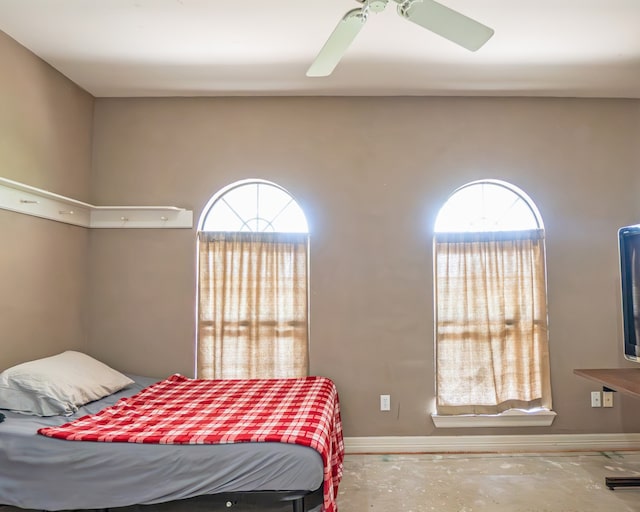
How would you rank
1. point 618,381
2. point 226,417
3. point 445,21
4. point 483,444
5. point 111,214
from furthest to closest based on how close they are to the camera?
point 111,214
point 483,444
point 618,381
point 226,417
point 445,21

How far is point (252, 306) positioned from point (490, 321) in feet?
5.99

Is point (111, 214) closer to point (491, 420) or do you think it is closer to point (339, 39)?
point (339, 39)

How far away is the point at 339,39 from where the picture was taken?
6.69ft

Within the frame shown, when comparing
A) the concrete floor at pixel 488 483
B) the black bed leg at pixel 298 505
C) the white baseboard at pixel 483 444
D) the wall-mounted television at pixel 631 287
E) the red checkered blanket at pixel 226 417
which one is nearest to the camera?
the black bed leg at pixel 298 505

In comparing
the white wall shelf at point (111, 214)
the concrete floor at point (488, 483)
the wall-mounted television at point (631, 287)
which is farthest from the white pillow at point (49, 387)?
the wall-mounted television at point (631, 287)

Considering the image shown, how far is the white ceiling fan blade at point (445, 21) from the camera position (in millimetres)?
1782

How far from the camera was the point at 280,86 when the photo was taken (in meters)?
3.42

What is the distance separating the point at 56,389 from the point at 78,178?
66.4 inches

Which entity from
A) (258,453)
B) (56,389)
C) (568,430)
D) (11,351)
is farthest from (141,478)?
(568,430)

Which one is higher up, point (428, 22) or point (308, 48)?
point (308, 48)

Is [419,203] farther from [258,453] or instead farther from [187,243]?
[258,453]

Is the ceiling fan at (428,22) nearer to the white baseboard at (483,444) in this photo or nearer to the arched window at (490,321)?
the arched window at (490,321)

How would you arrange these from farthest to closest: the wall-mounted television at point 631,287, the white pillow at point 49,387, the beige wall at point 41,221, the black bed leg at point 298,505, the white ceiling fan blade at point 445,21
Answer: the wall-mounted television at point 631,287
the beige wall at point 41,221
the white pillow at point 49,387
the black bed leg at point 298,505
the white ceiling fan blade at point 445,21

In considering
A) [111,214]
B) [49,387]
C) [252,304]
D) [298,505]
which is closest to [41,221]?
[111,214]
